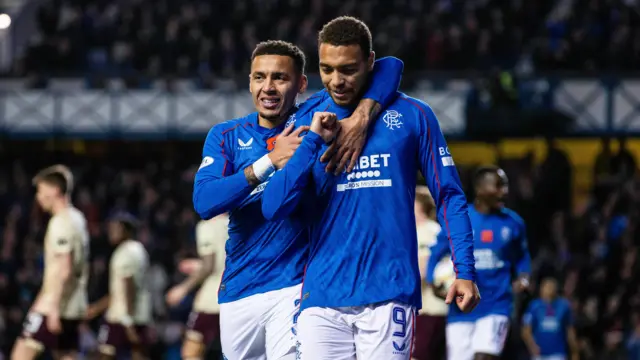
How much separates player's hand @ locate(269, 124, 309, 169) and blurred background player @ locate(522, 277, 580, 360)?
1015 centimetres

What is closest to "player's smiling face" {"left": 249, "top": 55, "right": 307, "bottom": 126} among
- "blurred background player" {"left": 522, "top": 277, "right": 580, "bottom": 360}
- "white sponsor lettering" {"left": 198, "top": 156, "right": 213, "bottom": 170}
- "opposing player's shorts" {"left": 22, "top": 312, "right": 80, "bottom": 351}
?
"white sponsor lettering" {"left": 198, "top": 156, "right": 213, "bottom": 170}

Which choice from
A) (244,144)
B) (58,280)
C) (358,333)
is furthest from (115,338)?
(358,333)

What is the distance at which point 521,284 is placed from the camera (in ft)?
30.3

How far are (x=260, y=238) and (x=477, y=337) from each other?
4113mm

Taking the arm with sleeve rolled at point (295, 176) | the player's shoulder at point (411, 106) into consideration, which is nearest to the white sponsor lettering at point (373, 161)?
the arm with sleeve rolled at point (295, 176)

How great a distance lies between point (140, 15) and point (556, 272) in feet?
36.8

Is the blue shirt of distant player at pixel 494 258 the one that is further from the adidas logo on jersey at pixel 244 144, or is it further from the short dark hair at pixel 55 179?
the adidas logo on jersey at pixel 244 144

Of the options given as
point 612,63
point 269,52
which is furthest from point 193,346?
point 612,63

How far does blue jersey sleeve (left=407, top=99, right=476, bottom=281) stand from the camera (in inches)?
183

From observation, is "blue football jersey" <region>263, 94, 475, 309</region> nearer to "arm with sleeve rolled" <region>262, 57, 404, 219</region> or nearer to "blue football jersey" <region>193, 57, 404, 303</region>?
"arm with sleeve rolled" <region>262, 57, 404, 219</region>

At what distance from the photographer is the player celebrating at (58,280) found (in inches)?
371

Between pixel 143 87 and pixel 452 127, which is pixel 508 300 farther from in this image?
pixel 143 87

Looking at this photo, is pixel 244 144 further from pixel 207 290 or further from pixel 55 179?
pixel 207 290

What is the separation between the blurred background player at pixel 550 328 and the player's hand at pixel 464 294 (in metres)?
10.2
